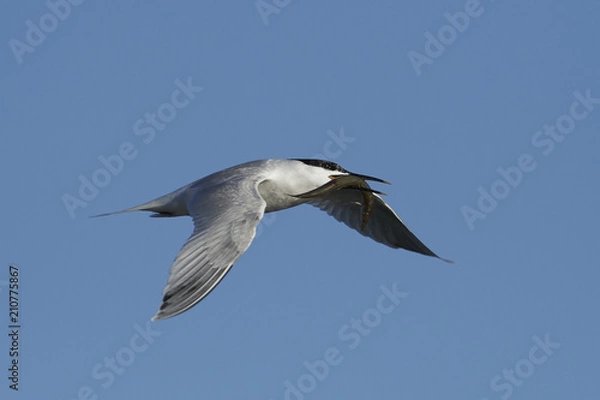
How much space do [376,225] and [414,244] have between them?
628 millimetres

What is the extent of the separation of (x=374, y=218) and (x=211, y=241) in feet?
17.5

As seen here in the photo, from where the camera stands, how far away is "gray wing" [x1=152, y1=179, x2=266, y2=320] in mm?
12578

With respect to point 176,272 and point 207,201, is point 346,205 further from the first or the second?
point 176,272

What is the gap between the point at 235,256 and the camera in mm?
13203

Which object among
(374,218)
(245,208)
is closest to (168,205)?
(245,208)

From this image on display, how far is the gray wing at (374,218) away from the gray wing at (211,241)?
3.47 meters

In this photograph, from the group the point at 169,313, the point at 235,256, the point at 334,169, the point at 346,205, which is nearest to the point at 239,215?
the point at 235,256

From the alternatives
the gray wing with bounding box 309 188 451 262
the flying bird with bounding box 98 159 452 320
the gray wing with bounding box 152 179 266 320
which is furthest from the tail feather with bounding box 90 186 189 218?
the gray wing with bounding box 309 188 451 262

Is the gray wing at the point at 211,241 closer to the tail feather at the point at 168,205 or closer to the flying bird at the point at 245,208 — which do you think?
the flying bird at the point at 245,208

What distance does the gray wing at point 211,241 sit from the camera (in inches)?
495

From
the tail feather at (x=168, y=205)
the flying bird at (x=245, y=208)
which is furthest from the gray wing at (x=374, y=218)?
the tail feather at (x=168, y=205)

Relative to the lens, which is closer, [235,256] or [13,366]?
[235,256]

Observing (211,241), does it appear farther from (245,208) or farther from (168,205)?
(168,205)

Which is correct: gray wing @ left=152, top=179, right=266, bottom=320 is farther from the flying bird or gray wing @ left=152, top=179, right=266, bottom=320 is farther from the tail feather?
the tail feather
